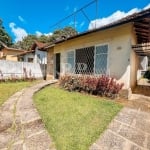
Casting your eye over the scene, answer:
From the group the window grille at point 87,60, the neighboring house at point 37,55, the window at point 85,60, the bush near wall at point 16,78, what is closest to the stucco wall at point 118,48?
the window grille at point 87,60

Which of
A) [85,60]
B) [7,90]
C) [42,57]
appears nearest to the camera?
[7,90]

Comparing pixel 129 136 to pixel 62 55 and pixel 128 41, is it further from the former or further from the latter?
pixel 62 55

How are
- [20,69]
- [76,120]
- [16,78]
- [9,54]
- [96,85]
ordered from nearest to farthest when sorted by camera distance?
[76,120]
[96,85]
[16,78]
[20,69]
[9,54]

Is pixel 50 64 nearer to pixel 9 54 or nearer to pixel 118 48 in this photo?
pixel 118 48

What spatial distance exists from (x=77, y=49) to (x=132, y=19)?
200 inches

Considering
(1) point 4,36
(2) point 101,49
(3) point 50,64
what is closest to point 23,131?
(2) point 101,49

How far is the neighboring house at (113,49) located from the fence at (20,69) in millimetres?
3978

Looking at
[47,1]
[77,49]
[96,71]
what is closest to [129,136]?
[96,71]

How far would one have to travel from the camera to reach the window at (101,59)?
870cm

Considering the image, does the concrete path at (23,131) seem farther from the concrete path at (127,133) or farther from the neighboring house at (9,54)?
the neighboring house at (9,54)

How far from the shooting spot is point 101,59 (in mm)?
8984

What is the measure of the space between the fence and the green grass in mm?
8217

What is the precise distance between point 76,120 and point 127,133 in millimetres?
1370

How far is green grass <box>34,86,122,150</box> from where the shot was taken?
10.9 ft
